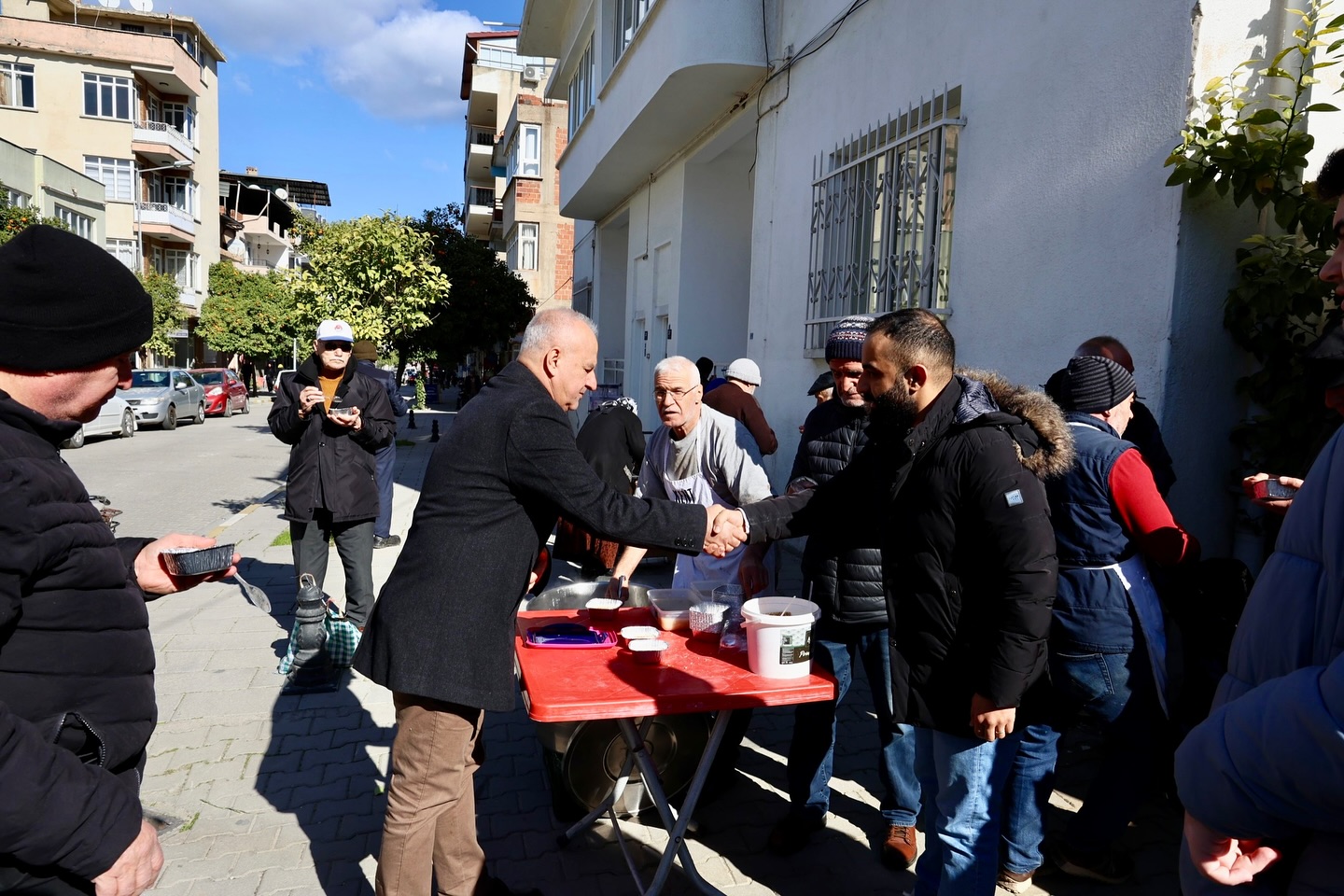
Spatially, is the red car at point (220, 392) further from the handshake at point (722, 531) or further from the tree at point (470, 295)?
the handshake at point (722, 531)

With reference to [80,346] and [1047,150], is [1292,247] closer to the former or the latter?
[1047,150]

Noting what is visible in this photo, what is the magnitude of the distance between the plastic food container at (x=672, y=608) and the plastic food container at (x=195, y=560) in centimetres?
155

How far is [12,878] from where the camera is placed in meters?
1.44

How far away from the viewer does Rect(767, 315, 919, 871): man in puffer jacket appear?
10.9ft

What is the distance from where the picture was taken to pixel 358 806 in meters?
3.72

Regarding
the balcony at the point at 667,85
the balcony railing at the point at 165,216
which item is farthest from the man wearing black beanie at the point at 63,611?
the balcony railing at the point at 165,216

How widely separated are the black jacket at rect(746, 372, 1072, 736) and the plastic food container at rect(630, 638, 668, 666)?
74 centimetres

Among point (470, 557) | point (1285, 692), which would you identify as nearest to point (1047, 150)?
point (470, 557)

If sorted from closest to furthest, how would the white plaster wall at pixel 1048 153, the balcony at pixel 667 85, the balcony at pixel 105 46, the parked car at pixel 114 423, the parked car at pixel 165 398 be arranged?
the white plaster wall at pixel 1048 153 < the balcony at pixel 667 85 < the parked car at pixel 114 423 < the parked car at pixel 165 398 < the balcony at pixel 105 46

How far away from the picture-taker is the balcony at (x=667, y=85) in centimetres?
815

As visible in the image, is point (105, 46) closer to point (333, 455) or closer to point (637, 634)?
point (333, 455)

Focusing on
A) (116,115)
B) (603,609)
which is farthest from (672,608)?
(116,115)

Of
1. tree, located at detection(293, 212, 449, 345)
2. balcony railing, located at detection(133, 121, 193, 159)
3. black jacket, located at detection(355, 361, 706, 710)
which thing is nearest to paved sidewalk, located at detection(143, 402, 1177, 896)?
black jacket, located at detection(355, 361, 706, 710)

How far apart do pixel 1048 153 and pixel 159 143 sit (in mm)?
47547
